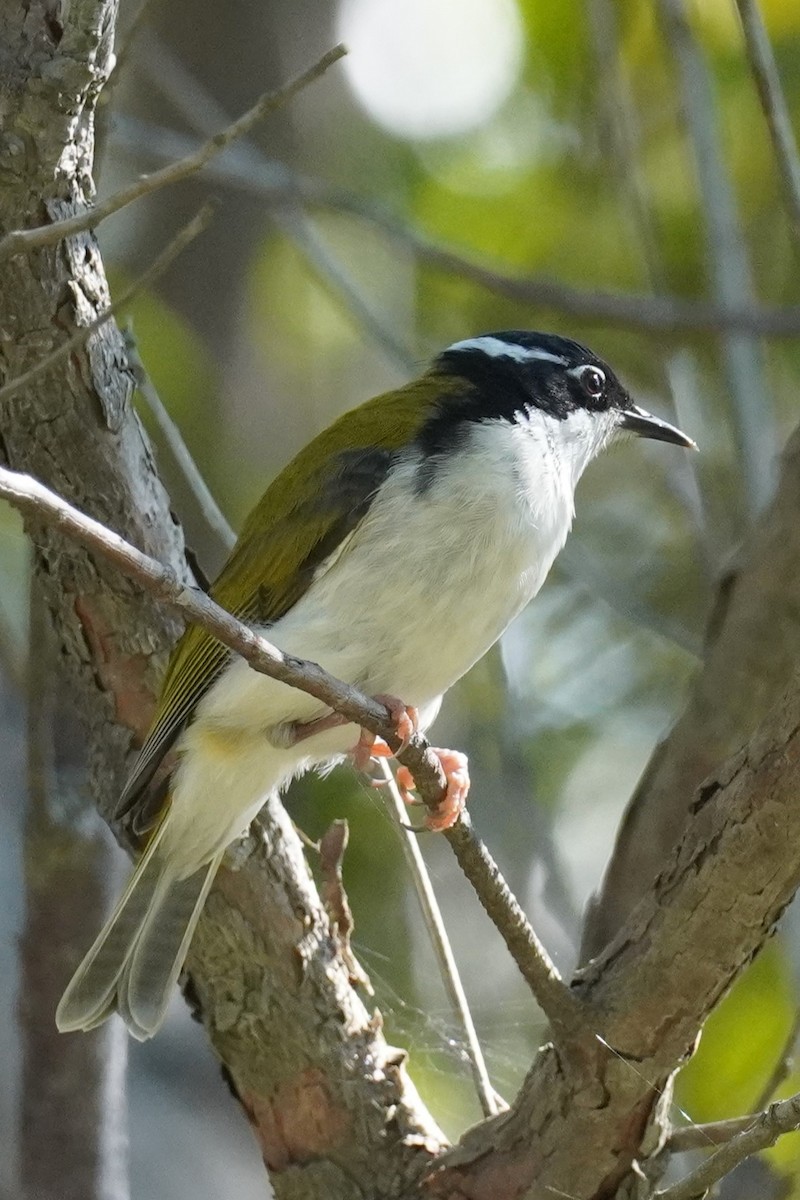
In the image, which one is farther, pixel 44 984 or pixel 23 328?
pixel 44 984

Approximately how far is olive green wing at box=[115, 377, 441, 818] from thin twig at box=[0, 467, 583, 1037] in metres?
0.61

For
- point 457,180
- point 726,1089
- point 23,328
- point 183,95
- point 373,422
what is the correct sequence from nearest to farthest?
point 23,328
point 373,422
point 726,1089
point 183,95
point 457,180

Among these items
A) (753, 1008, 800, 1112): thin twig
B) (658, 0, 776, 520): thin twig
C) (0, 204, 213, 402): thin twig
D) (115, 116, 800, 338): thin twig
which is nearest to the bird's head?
(115, 116, 800, 338): thin twig

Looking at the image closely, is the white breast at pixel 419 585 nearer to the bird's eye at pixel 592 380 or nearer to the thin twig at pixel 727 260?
the bird's eye at pixel 592 380

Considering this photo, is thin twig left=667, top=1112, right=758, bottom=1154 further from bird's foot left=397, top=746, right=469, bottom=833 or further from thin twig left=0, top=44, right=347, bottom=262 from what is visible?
thin twig left=0, top=44, right=347, bottom=262

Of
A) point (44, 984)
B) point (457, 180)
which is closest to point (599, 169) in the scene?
Answer: point (457, 180)

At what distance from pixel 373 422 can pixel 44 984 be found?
172cm

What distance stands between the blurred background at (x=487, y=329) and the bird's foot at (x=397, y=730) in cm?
88

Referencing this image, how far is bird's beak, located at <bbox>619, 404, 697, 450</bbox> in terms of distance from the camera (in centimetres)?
426

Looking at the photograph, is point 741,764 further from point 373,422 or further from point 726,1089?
point 726,1089

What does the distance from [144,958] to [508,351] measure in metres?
1.81

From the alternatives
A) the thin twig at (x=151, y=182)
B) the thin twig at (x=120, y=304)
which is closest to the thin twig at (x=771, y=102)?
the thin twig at (x=151, y=182)

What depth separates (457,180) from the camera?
19.8ft

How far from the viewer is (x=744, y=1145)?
93.7 inches
